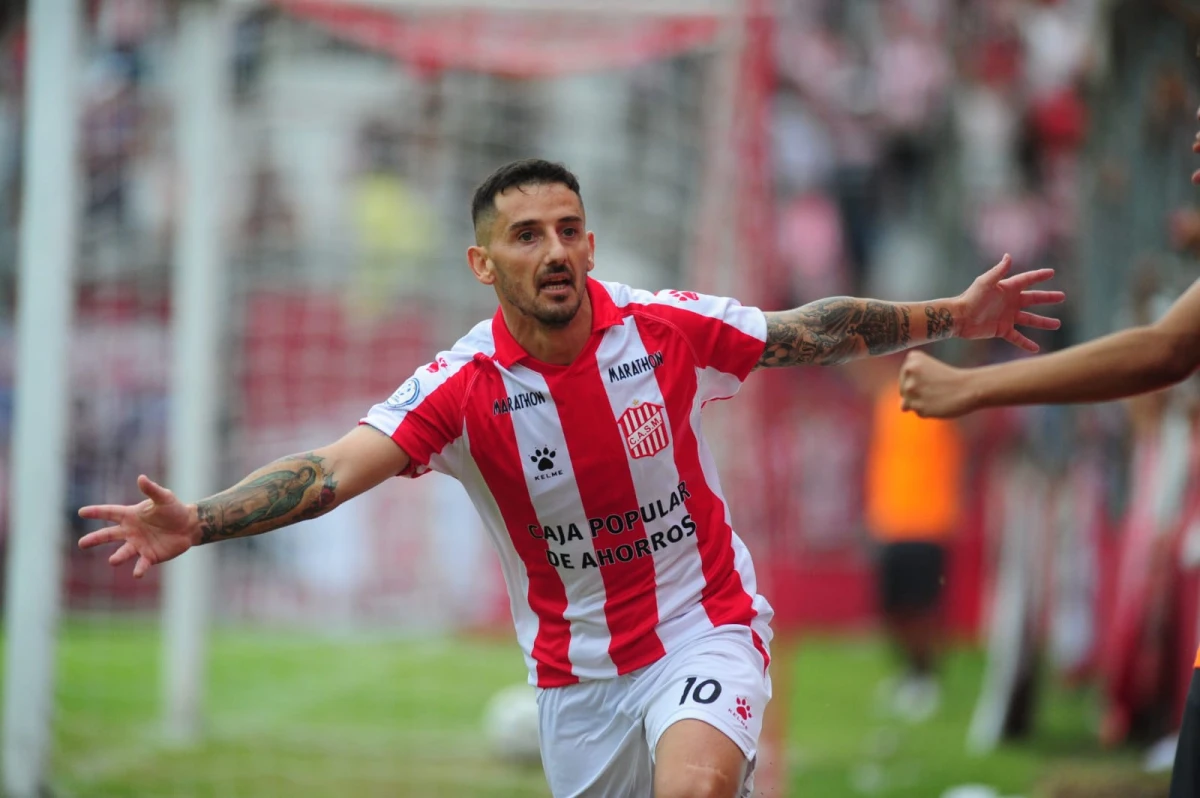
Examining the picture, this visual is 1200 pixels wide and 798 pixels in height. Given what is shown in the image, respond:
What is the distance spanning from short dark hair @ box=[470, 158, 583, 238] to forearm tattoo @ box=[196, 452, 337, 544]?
38.5 inches

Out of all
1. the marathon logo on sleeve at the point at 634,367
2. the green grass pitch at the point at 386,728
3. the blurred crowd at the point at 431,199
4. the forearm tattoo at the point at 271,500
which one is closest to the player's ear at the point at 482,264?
the marathon logo on sleeve at the point at 634,367

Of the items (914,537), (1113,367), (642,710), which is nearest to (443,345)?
(914,537)

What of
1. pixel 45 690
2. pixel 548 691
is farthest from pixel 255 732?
pixel 548 691

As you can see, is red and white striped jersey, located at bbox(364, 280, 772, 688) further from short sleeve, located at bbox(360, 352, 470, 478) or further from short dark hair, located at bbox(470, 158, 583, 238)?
short dark hair, located at bbox(470, 158, 583, 238)

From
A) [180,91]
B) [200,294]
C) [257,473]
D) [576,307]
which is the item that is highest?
[180,91]

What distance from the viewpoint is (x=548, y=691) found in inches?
195

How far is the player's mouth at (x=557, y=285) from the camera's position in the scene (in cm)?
465

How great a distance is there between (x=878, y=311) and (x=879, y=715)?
720 centimetres

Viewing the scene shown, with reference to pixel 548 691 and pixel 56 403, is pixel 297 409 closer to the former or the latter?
pixel 56 403

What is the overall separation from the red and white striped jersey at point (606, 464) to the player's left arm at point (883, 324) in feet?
0.35

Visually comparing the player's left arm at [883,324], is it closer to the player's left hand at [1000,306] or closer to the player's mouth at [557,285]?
the player's left hand at [1000,306]

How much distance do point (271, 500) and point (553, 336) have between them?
1016 mm

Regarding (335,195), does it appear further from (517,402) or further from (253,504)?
(253,504)

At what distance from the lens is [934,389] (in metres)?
3.66
